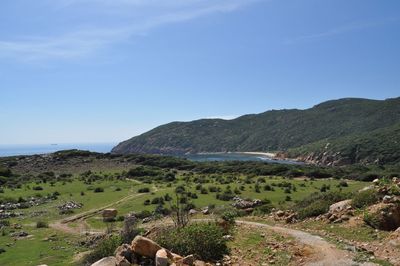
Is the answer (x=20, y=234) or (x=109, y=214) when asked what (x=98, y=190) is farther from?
(x=20, y=234)

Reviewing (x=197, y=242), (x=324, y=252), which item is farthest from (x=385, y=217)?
(x=197, y=242)

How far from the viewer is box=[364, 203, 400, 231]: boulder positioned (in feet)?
60.7

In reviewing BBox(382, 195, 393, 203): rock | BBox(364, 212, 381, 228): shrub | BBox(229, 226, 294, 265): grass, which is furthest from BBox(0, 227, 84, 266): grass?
BBox(382, 195, 393, 203): rock

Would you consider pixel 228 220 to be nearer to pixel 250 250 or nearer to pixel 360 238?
pixel 250 250

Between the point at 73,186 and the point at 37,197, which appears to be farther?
the point at 73,186

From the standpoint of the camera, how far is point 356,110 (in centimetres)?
17538

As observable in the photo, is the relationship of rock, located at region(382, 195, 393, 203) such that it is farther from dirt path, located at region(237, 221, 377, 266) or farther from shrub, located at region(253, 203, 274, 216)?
shrub, located at region(253, 203, 274, 216)

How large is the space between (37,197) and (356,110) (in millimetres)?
155120

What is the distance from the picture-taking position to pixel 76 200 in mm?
43625

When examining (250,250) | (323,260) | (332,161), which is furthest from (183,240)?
(332,161)

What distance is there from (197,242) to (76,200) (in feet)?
102

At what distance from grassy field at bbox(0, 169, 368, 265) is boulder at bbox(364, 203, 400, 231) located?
12084 mm

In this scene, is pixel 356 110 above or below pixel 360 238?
above

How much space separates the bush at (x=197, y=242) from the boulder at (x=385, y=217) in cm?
724
